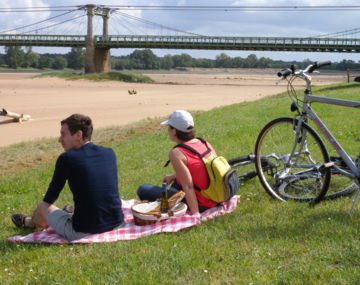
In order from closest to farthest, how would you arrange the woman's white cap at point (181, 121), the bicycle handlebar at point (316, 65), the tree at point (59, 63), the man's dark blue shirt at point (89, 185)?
1. the man's dark blue shirt at point (89, 185)
2. the woman's white cap at point (181, 121)
3. the bicycle handlebar at point (316, 65)
4. the tree at point (59, 63)

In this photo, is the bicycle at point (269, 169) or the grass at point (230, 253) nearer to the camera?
the grass at point (230, 253)

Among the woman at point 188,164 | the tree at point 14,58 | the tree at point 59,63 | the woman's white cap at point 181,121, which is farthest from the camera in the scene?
A: the tree at point 59,63

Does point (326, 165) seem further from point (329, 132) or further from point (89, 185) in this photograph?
point (89, 185)

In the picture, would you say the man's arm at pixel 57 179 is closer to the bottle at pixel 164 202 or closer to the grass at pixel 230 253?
the grass at pixel 230 253

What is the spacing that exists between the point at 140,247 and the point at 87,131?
115cm

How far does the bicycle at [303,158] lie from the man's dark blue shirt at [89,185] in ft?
5.75

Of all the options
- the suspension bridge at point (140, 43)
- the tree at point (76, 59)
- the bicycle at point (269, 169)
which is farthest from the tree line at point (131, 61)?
the bicycle at point (269, 169)

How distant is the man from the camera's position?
4.49m

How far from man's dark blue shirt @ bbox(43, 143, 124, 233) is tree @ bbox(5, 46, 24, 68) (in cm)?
14481

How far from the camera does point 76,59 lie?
154m

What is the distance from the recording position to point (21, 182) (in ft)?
28.2

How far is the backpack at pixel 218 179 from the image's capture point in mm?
4895

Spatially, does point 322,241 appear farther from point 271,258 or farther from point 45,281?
point 45,281

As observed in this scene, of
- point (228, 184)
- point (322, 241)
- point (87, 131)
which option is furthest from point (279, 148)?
point (87, 131)
